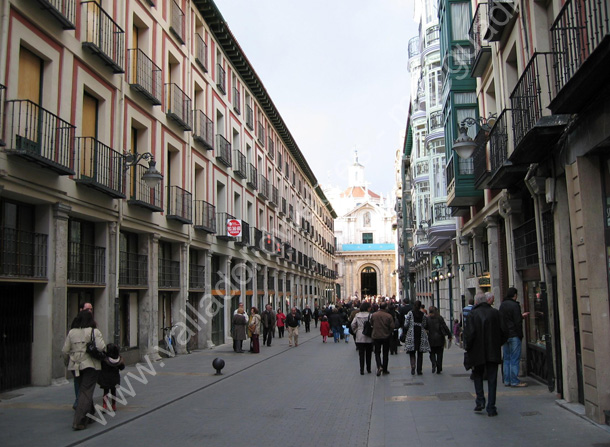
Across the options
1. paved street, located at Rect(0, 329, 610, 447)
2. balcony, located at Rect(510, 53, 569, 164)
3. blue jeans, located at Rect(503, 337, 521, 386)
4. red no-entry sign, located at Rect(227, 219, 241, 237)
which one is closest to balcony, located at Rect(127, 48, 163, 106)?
red no-entry sign, located at Rect(227, 219, 241, 237)

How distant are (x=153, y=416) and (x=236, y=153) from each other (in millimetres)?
19760

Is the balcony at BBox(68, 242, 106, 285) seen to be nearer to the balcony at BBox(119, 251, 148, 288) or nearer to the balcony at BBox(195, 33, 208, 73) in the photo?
the balcony at BBox(119, 251, 148, 288)

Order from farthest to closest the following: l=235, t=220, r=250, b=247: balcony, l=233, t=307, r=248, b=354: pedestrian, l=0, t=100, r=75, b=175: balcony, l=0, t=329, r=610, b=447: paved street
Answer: l=235, t=220, r=250, b=247: balcony
l=233, t=307, r=248, b=354: pedestrian
l=0, t=100, r=75, b=175: balcony
l=0, t=329, r=610, b=447: paved street

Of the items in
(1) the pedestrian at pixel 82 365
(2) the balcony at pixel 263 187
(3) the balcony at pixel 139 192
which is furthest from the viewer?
(2) the balcony at pixel 263 187

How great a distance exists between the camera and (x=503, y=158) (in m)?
12.5

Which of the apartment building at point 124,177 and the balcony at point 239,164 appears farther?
the balcony at point 239,164

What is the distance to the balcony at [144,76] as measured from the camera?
56.7 ft

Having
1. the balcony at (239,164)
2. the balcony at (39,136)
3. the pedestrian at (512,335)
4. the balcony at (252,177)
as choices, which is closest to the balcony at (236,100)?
the balcony at (239,164)

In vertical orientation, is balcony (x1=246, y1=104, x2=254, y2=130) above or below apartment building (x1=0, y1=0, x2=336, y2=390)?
above

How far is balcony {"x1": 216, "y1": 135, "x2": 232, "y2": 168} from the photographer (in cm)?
2531

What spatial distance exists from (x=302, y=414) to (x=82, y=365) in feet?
11.7

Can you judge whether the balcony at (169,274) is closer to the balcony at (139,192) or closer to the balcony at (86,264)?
the balcony at (139,192)

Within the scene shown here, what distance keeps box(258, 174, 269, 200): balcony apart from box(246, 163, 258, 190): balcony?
124cm

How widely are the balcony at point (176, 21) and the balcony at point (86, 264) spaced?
9156 millimetres
